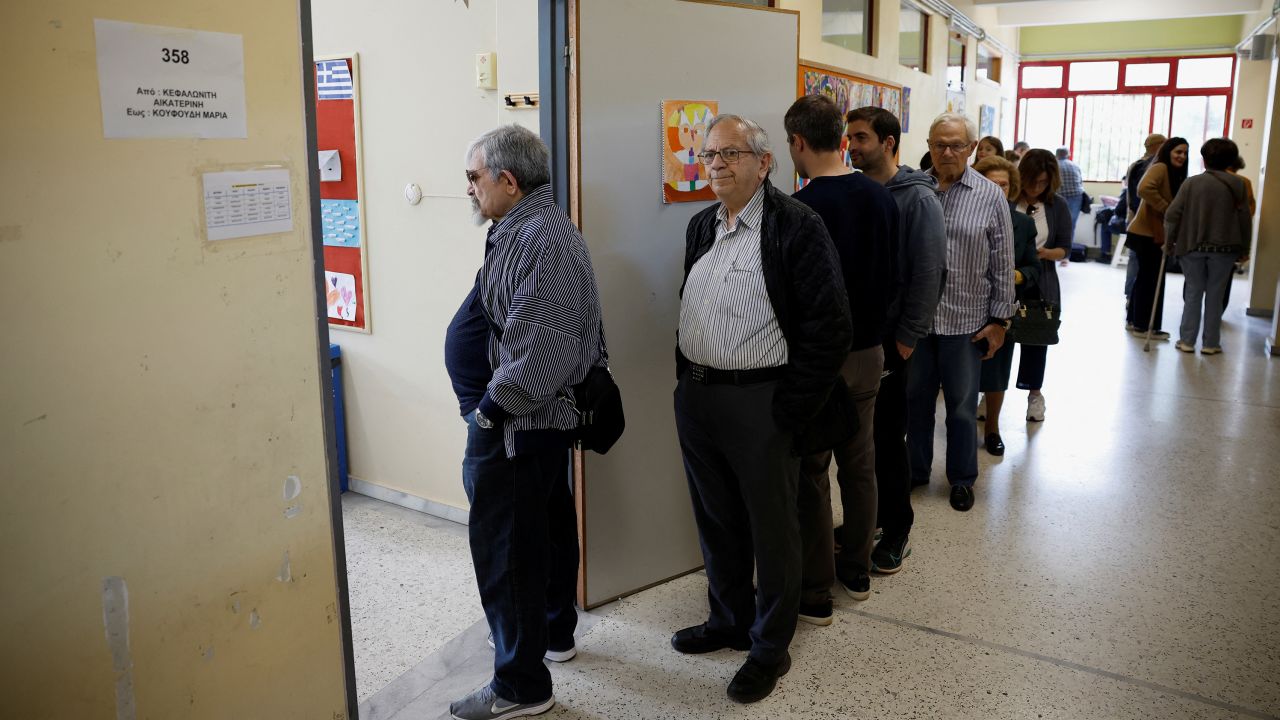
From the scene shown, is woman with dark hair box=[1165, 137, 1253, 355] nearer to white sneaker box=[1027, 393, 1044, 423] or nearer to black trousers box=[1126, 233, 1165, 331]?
black trousers box=[1126, 233, 1165, 331]

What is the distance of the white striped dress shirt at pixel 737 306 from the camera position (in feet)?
8.02

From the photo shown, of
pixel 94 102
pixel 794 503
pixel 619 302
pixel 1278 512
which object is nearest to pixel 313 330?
pixel 94 102

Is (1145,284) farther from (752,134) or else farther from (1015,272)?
(752,134)

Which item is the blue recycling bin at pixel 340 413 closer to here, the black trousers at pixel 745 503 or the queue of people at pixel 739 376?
the queue of people at pixel 739 376

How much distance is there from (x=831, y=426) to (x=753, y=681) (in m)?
0.74

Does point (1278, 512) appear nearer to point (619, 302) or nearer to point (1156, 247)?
point (619, 302)

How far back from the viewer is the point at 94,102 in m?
1.50

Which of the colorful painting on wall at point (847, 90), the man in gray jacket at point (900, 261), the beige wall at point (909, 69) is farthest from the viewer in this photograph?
the beige wall at point (909, 69)

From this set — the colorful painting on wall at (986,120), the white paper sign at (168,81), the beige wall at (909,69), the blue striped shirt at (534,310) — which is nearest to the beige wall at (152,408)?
the white paper sign at (168,81)

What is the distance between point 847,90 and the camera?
18.4 ft

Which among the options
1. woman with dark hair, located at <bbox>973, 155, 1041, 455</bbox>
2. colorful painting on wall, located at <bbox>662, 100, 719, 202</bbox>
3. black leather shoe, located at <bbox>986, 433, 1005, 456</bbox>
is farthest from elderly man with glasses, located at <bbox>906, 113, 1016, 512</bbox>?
colorful painting on wall, located at <bbox>662, 100, 719, 202</bbox>

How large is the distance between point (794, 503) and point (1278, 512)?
258cm

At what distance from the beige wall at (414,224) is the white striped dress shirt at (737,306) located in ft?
3.86

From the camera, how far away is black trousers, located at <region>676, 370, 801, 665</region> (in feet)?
8.20
